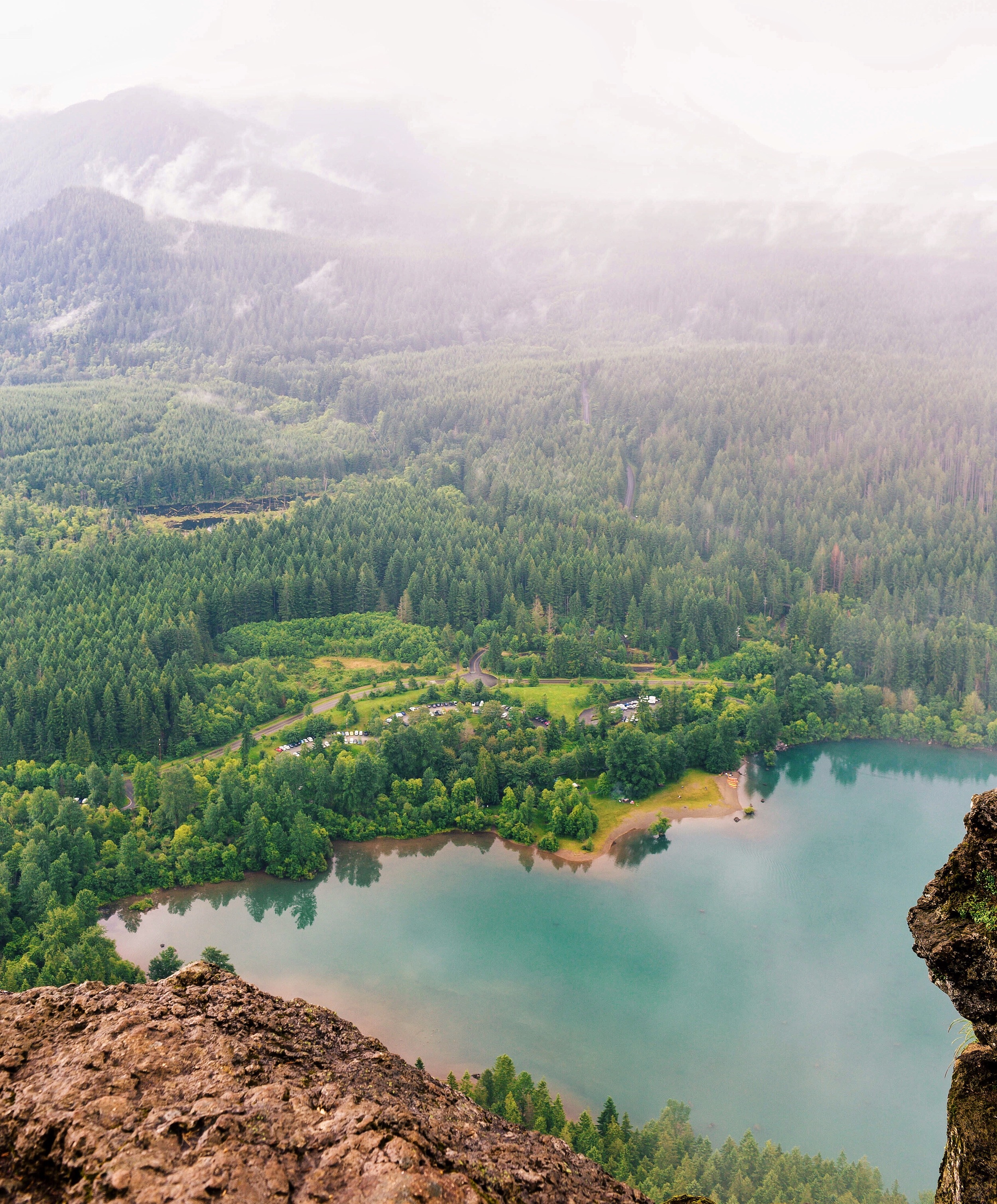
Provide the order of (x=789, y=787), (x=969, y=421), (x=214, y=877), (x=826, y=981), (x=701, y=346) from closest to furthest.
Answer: (x=826, y=981) < (x=214, y=877) < (x=789, y=787) < (x=969, y=421) < (x=701, y=346)

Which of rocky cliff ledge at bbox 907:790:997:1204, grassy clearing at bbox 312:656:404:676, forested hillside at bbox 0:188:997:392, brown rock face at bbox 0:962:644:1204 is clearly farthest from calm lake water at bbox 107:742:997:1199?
forested hillside at bbox 0:188:997:392

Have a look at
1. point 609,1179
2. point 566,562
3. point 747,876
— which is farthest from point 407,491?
point 609,1179

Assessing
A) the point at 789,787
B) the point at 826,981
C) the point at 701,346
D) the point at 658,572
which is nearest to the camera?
the point at 826,981

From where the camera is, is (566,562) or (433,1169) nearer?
(433,1169)

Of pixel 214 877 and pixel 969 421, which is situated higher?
pixel 969 421

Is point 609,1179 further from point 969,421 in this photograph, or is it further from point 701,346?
point 701,346

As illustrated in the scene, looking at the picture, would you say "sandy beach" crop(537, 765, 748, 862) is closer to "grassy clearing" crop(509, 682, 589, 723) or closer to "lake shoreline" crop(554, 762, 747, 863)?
"lake shoreline" crop(554, 762, 747, 863)

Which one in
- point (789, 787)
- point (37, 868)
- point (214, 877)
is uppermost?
point (37, 868)

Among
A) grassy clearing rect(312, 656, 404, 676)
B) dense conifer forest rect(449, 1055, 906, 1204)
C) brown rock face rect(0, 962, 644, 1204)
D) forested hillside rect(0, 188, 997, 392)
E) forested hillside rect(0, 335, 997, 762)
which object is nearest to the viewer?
brown rock face rect(0, 962, 644, 1204)
